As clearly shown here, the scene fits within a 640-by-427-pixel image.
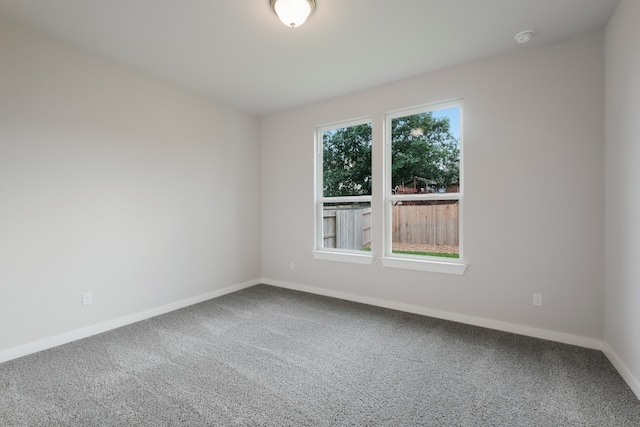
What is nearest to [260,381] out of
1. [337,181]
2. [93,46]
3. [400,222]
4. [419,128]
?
[400,222]

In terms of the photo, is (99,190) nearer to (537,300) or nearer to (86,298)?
(86,298)

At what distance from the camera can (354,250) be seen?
13.2ft

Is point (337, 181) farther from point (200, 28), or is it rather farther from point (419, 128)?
point (200, 28)

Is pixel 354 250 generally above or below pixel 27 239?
below

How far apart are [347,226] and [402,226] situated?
80cm

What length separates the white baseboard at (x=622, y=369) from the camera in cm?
189

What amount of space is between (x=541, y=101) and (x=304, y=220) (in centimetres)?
292

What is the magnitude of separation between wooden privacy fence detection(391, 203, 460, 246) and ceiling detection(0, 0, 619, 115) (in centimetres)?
148

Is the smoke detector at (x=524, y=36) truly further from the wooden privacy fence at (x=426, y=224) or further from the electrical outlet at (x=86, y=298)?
the electrical outlet at (x=86, y=298)

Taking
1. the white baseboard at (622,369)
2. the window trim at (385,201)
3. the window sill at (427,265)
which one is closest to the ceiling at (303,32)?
the window trim at (385,201)

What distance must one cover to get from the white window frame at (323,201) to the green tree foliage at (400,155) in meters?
0.06

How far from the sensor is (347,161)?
4.04 metres

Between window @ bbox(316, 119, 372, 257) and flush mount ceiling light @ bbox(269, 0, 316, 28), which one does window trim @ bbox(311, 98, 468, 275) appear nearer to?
window @ bbox(316, 119, 372, 257)

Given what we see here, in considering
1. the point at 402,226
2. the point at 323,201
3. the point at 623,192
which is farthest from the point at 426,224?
the point at 623,192
